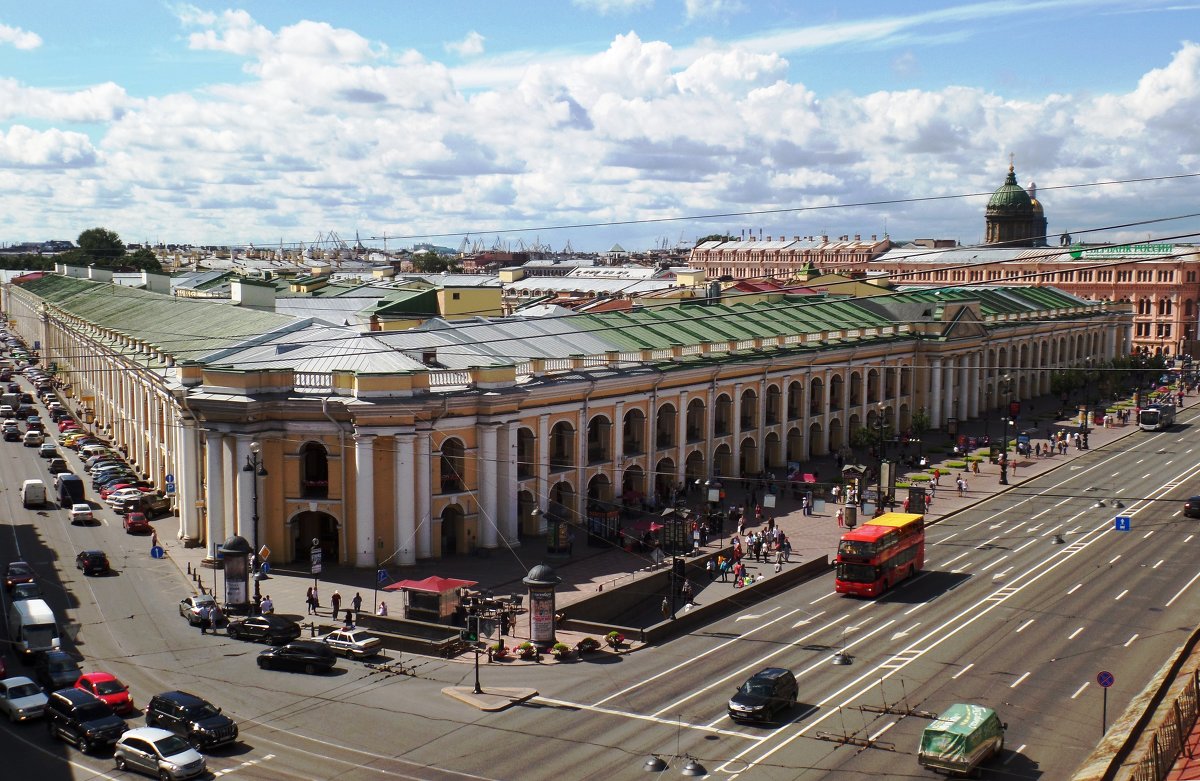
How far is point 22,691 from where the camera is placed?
34.4 meters

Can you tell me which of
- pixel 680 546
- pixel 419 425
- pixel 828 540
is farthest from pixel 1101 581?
pixel 419 425

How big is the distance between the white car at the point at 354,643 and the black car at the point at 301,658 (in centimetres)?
140

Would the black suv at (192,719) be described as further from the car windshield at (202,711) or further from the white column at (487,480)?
the white column at (487,480)

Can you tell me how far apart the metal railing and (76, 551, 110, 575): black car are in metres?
40.5

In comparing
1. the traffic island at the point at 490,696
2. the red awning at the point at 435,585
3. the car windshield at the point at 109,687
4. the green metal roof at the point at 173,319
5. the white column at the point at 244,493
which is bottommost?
the traffic island at the point at 490,696

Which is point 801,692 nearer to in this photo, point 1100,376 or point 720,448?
point 720,448

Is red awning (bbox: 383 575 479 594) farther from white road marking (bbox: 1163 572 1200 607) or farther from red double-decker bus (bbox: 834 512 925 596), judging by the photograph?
white road marking (bbox: 1163 572 1200 607)

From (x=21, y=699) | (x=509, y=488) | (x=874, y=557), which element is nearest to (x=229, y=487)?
(x=509, y=488)

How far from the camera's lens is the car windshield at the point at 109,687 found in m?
33.8

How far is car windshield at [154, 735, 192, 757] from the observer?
29.4 m

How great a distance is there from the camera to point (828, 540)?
189 ft

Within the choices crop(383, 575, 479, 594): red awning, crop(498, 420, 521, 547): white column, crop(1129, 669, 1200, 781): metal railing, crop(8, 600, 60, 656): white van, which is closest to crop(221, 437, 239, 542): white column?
crop(498, 420, 521, 547): white column

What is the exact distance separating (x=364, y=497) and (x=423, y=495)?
2.59 meters

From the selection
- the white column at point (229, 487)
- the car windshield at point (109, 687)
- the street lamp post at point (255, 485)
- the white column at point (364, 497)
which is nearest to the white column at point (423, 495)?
the white column at point (364, 497)
